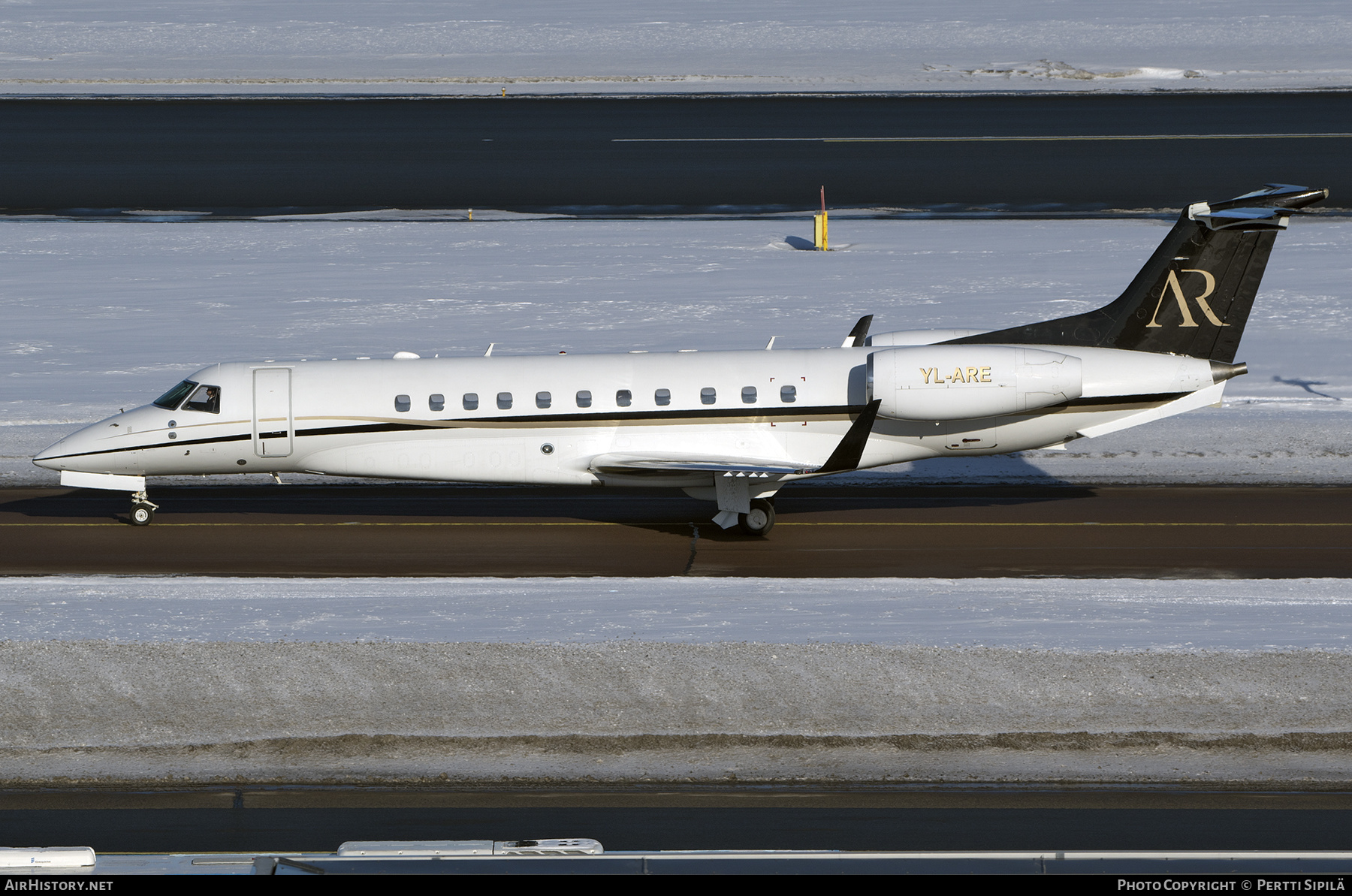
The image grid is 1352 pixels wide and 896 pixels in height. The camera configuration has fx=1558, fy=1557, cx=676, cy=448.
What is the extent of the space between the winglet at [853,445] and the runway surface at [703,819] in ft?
30.4

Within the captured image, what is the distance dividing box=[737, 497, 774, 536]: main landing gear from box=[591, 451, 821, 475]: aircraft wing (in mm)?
811

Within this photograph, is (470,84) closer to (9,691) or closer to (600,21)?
(600,21)

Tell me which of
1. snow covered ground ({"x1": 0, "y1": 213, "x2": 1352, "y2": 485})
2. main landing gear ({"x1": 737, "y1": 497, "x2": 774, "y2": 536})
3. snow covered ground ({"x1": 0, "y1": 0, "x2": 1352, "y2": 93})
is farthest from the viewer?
snow covered ground ({"x1": 0, "y1": 0, "x2": 1352, "y2": 93})

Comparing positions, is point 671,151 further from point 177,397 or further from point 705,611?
point 705,611

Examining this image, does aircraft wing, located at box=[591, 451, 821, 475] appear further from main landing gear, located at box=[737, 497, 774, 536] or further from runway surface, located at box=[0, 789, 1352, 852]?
runway surface, located at box=[0, 789, 1352, 852]

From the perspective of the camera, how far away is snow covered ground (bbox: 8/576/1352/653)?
18422 millimetres

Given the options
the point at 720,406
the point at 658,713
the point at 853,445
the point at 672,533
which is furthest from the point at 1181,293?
the point at 658,713

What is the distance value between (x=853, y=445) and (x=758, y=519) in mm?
2120

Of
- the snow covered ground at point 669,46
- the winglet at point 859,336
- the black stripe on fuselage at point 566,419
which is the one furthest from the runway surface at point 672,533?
the snow covered ground at point 669,46

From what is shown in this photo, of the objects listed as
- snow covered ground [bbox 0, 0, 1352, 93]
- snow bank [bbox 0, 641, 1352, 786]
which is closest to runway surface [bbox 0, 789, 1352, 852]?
snow bank [bbox 0, 641, 1352, 786]

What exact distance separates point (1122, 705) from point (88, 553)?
1602 centimetres

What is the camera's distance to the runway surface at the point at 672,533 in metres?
23.4

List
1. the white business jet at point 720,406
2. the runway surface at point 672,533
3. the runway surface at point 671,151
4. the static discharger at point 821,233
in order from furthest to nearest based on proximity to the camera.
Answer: the runway surface at point 671,151
the static discharger at point 821,233
the white business jet at point 720,406
the runway surface at point 672,533

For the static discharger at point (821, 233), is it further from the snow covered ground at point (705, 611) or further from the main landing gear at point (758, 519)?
the snow covered ground at point (705, 611)
